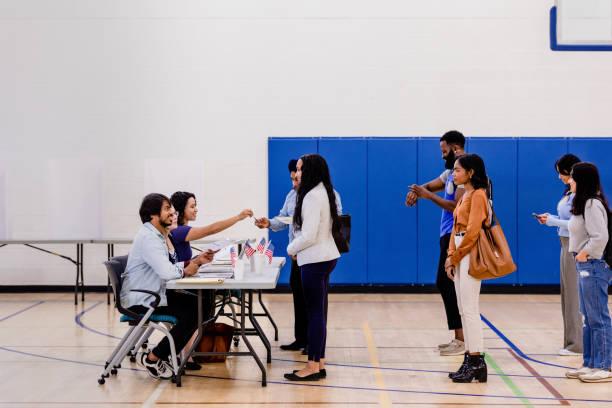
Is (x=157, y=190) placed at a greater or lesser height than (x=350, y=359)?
greater

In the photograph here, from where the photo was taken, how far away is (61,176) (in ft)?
24.1

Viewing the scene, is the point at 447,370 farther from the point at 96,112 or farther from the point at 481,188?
the point at 96,112

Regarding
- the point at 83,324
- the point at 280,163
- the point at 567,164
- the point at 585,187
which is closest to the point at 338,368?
the point at 585,187

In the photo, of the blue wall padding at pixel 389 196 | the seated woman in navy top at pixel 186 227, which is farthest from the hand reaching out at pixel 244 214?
the blue wall padding at pixel 389 196

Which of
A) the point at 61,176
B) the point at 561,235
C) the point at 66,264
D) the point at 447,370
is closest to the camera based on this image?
the point at 447,370

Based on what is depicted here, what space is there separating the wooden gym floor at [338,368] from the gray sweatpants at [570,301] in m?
0.17

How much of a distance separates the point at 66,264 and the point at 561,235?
19.2 feet

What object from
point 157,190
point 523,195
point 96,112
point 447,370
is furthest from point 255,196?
point 447,370

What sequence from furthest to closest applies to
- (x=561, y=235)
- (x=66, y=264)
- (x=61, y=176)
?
(x=66, y=264) < (x=61, y=176) < (x=561, y=235)

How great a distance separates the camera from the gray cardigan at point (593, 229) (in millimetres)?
3771

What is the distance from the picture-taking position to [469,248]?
3.76m

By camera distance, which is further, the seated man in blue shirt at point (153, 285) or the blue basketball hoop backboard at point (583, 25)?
the blue basketball hoop backboard at point (583, 25)

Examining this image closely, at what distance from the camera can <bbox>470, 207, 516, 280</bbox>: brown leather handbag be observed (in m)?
3.71

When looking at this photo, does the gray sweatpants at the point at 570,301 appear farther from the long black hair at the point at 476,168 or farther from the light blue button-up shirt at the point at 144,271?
the light blue button-up shirt at the point at 144,271
